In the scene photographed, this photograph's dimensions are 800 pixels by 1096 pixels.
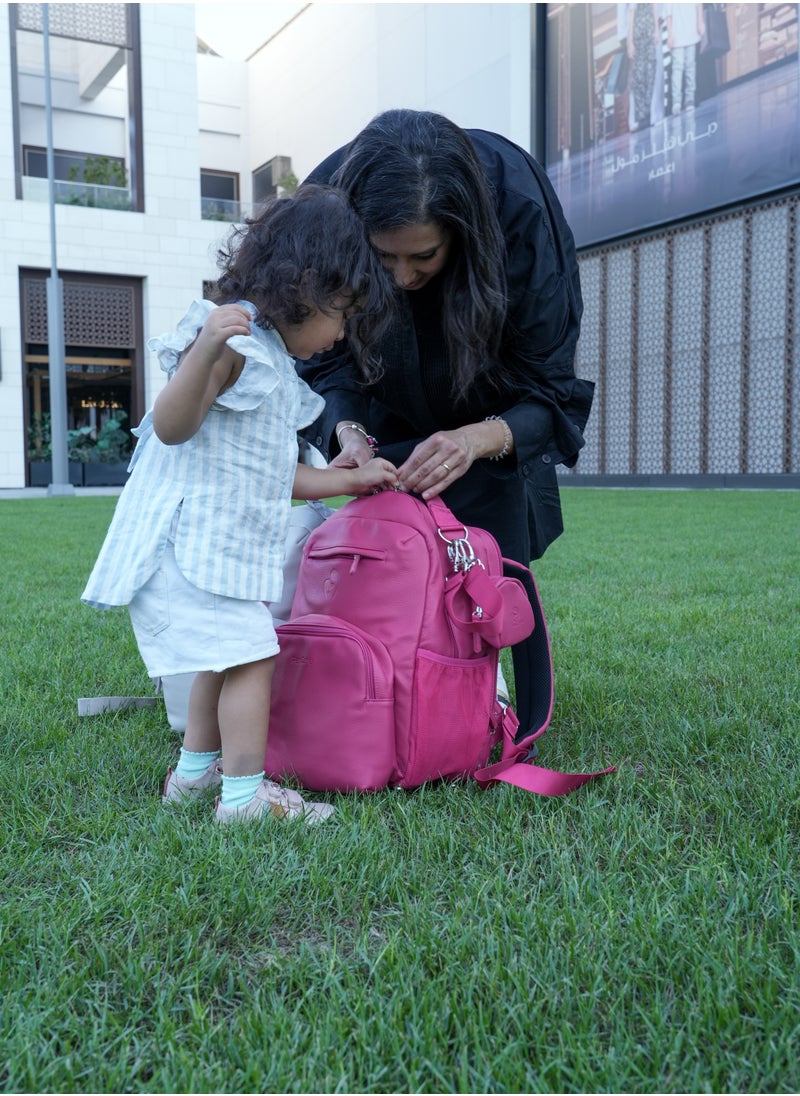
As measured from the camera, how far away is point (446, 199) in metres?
1.74

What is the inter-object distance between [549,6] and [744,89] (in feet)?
15.3

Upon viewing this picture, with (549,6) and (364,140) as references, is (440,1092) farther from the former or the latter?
(549,6)

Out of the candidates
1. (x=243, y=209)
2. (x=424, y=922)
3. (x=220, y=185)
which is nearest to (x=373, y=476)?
(x=424, y=922)

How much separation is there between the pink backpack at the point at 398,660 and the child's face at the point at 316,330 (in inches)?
12.3

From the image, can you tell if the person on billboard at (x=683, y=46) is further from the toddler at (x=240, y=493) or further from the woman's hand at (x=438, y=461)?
the toddler at (x=240, y=493)

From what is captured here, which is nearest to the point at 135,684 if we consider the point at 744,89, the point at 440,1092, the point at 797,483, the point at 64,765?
the point at 64,765

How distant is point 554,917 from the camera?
1.18 meters

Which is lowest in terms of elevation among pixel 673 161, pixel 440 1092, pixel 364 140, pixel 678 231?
pixel 440 1092

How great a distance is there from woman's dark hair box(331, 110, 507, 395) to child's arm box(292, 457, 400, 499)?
11.7 inches

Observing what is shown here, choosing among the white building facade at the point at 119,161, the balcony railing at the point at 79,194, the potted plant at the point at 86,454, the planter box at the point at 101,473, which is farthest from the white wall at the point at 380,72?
the planter box at the point at 101,473

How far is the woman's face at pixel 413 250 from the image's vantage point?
1.75 meters

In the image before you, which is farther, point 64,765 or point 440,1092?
point 64,765

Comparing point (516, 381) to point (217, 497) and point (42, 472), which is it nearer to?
point (217, 497)

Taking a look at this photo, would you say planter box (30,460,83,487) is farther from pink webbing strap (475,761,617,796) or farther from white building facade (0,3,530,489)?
pink webbing strap (475,761,617,796)
